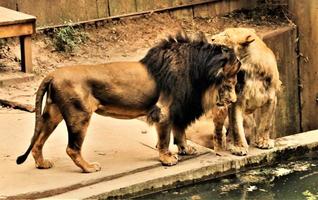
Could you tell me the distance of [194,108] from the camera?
26.2 ft

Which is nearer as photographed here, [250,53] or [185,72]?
[185,72]

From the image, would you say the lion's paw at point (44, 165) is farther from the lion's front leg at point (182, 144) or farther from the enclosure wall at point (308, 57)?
the enclosure wall at point (308, 57)

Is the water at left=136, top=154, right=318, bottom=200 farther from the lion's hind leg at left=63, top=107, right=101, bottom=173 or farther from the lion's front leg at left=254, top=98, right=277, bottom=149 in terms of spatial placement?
the lion's hind leg at left=63, top=107, right=101, bottom=173

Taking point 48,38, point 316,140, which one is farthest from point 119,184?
point 48,38

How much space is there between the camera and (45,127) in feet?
25.6

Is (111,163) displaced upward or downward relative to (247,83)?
downward

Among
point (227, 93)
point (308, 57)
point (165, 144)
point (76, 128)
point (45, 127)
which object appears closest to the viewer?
point (76, 128)

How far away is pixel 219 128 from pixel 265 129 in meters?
0.48

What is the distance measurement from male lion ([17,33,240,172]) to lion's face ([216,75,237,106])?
0.7 inches

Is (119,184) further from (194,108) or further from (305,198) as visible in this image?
(305,198)

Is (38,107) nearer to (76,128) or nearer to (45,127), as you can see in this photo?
(45,127)

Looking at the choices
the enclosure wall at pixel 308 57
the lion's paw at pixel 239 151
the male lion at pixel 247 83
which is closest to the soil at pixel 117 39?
the enclosure wall at pixel 308 57

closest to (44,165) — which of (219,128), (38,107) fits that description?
(38,107)

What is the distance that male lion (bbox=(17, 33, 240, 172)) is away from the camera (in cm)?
751
